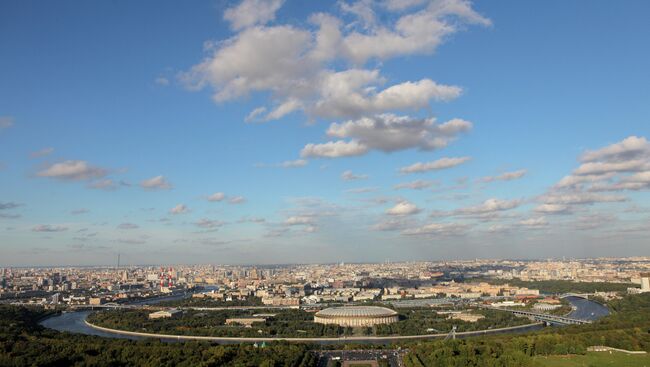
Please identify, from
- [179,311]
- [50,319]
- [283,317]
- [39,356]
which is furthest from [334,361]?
[50,319]

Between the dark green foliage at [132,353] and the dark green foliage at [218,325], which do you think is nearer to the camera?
the dark green foliage at [132,353]

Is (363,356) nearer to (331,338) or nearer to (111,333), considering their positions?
(331,338)

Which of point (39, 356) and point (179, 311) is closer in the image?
point (39, 356)

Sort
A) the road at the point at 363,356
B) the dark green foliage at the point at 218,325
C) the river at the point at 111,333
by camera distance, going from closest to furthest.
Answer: the road at the point at 363,356 < the river at the point at 111,333 < the dark green foliage at the point at 218,325

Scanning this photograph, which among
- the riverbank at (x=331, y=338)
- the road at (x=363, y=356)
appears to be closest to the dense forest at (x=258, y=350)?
the road at (x=363, y=356)

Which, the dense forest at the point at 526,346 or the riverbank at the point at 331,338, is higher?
the dense forest at the point at 526,346

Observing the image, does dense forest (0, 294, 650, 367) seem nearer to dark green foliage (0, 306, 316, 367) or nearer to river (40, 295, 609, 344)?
dark green foliage (0, 306, 316, 367)

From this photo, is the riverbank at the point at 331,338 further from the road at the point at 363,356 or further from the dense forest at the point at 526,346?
the dense forest at the point at 526,346

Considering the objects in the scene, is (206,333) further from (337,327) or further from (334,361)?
(334,361)
